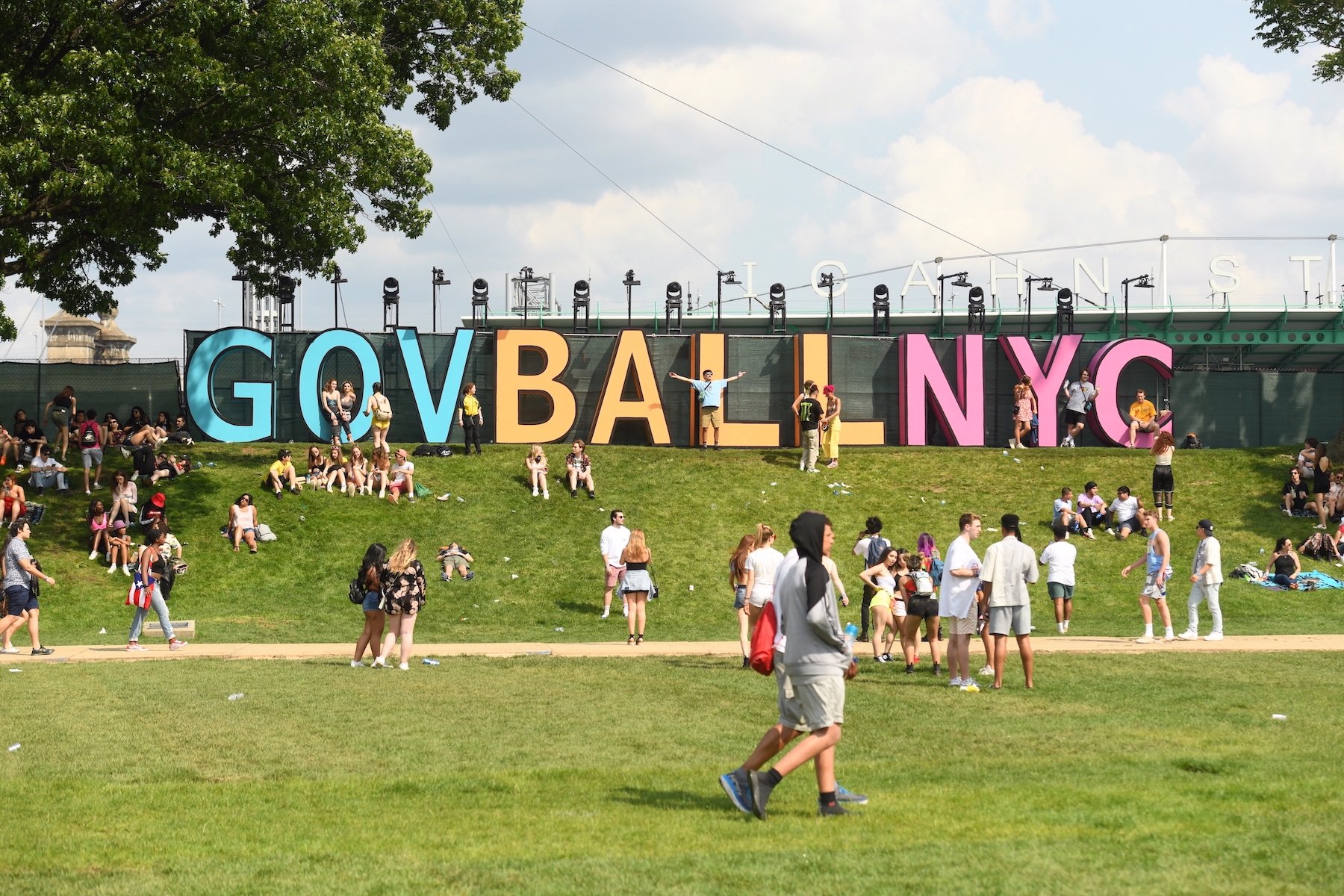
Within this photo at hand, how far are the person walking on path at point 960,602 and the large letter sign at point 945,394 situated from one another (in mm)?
20239

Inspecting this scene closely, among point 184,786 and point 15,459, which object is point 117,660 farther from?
point 15,459

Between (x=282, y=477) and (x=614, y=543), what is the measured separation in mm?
9034

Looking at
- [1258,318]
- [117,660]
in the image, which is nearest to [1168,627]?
[117,660]

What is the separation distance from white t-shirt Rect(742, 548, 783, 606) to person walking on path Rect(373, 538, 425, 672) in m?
3.67

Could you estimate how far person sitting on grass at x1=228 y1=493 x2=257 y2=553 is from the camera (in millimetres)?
24328

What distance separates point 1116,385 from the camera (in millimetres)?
Result: 34219

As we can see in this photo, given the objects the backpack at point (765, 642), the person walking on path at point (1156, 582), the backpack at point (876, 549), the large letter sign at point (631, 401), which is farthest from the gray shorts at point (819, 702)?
the large letter sign at point (631, 401)

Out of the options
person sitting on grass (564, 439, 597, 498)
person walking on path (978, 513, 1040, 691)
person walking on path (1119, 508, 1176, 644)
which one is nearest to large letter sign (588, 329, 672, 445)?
person sitting on grass (564, 439, 597, 498)

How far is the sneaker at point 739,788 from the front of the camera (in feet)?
26.0

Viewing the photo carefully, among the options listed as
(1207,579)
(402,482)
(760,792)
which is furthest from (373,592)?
(402,482)

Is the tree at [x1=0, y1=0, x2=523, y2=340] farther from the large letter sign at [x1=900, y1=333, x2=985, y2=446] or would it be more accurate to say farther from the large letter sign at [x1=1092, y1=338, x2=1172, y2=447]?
the large letter sign at [x1=1092, y1=338, x2=1172, y2=447]

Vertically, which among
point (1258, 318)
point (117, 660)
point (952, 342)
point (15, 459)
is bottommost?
point (117, 660)

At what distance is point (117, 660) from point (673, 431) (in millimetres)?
18650

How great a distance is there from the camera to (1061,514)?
83.5 feet
